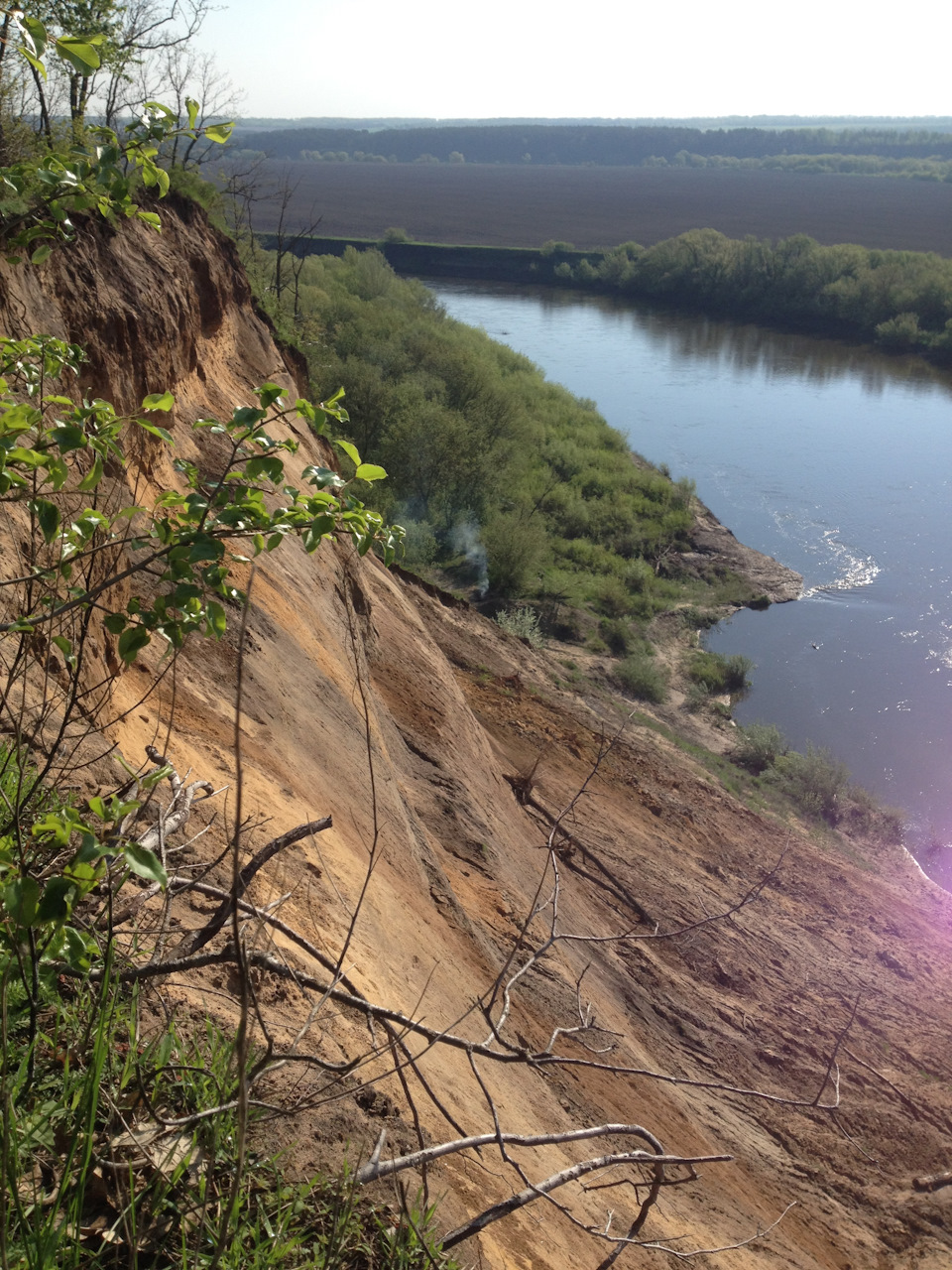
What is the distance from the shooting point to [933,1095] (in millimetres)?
10422

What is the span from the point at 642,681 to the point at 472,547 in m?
8.27

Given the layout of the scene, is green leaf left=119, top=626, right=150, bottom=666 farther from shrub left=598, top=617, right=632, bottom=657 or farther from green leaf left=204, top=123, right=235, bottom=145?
shrub left=598, top=617, right=632, bottom=657

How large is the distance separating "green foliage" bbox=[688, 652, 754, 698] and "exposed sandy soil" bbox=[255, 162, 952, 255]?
59233mm

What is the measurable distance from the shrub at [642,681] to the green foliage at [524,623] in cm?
202

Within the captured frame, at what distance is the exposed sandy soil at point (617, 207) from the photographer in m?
94.2

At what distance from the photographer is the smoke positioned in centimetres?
2643

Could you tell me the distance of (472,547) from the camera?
28.0 metres

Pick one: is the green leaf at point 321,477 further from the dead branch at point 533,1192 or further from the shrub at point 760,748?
the shrub at point 760,748

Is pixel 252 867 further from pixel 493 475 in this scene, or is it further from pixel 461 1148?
pixel 493 475

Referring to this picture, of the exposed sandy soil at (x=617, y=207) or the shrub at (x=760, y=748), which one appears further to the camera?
the exposed sandy soil at (x=617, y=207)

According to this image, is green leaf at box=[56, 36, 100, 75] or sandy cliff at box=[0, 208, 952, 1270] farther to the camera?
sandy cliff at box=[0, 208, 952, 1270]

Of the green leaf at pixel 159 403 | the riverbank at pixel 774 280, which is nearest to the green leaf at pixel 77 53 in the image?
the green leaf at pixel 159 403

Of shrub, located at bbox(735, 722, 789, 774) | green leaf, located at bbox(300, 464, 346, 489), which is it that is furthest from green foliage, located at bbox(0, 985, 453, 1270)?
shrub, located at bbox(735, 722, 789, 774)

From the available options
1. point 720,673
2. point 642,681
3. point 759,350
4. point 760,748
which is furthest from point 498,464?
point 759,350
